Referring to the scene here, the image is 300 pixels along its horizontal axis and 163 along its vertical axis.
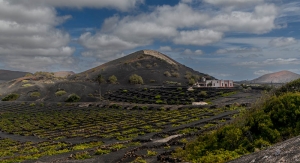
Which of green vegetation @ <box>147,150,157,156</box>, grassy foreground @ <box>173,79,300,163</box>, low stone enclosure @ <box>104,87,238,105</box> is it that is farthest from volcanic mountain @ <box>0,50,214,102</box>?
grassy foreground @ <box>173,79,300,163</box>

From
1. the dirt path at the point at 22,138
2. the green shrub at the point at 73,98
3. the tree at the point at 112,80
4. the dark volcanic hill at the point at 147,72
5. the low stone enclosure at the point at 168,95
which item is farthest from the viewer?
the dark volcanic hill at the point at 147,72

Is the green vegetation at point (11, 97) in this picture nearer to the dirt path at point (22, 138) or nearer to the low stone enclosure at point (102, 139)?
the low stone enclosure at point (102, 139)

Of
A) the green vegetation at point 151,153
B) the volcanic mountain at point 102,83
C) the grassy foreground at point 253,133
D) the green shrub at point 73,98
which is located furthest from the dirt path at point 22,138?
the volcanic mountain at point 102,83

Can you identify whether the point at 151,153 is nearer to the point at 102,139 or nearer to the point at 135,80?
the point at 102,139

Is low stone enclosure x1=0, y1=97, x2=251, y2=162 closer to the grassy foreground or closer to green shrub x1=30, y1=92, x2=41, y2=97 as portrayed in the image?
the grassy foreground

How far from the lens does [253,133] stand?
16.4 meters

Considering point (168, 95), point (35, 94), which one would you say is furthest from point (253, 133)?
point (35, 94)

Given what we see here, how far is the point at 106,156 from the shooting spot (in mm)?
20547

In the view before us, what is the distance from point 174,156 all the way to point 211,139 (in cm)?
244

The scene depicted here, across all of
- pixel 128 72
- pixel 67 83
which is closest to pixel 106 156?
pixel 67 83

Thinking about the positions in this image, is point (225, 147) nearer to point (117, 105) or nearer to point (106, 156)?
point (106, 156)

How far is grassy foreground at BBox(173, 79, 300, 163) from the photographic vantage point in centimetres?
1537

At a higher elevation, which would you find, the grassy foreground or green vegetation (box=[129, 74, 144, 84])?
green vegetation (box=[129, 74, 144, 84])

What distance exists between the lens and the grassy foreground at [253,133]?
50.4ft
